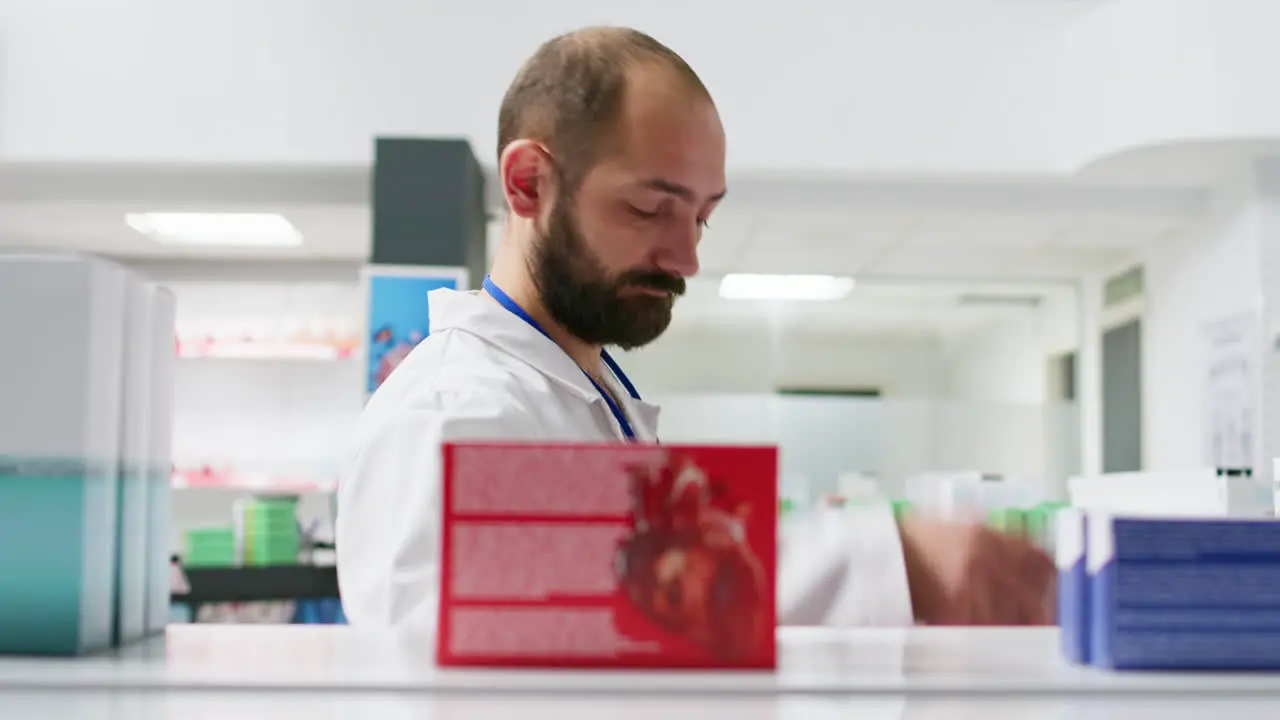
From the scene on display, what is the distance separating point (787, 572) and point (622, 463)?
314 millimetres

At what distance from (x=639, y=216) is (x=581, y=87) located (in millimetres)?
121

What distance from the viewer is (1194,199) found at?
6285mm

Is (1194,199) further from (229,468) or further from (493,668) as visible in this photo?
(493,668)

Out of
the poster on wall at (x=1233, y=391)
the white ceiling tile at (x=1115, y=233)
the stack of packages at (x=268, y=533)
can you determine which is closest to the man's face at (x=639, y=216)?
the stack of packages at (x=268, y=533)

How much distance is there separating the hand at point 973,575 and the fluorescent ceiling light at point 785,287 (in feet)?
21.6

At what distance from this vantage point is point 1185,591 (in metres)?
0.68

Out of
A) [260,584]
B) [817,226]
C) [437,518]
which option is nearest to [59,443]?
[437,518]

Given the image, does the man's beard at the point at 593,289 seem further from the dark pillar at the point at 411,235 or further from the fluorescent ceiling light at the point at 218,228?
the fluorescent ceiling light at the point at 218,228

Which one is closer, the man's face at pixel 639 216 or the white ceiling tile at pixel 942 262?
the man's face at pixel 639 216

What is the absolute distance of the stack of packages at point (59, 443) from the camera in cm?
70

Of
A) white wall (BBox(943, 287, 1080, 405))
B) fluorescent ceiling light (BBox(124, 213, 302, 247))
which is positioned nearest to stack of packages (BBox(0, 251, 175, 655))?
fluorescent ceiling light (BBox(124, 213, 302, 247))

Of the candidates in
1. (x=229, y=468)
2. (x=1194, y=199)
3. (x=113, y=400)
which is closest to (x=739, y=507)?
(x=113, y=400)

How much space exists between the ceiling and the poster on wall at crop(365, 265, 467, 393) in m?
0.69

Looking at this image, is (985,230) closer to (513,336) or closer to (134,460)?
(513,336)
